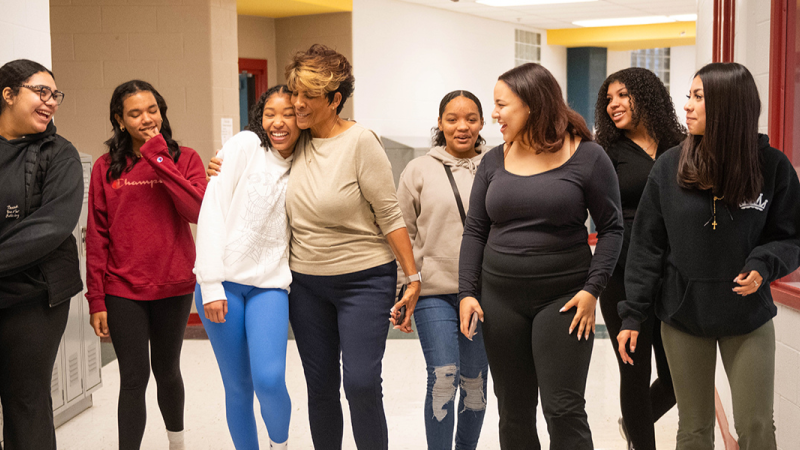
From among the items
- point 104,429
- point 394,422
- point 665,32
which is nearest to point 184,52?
point 104,429

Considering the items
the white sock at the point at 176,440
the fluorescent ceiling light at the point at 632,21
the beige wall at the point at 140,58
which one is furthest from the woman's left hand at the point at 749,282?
the fluorescent ceiling light at the point at 632,21

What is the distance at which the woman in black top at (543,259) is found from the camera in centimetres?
205

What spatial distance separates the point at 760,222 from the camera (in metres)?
2.00

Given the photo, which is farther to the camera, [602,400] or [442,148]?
[602,400]

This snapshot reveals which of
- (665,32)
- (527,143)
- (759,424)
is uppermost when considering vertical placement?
(665,32)

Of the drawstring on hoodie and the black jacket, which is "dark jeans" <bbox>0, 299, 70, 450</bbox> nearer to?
the black jacket

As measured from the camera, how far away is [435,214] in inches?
104

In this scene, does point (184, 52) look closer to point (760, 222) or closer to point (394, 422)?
point (394, 422)

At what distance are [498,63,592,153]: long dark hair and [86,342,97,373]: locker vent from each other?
9.71 feet

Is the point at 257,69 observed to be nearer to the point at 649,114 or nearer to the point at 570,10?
the point at 570,10

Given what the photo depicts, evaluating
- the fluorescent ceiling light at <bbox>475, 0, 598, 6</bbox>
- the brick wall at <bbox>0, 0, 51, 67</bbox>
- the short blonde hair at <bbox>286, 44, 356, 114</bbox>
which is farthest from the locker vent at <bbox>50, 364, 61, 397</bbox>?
the fluorescent ceiling light at <bbox>475, 0, 598, 6</bbox>

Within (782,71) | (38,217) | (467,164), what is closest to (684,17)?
(782,71)

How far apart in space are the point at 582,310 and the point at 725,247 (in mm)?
442

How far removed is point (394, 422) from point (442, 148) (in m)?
1.60
